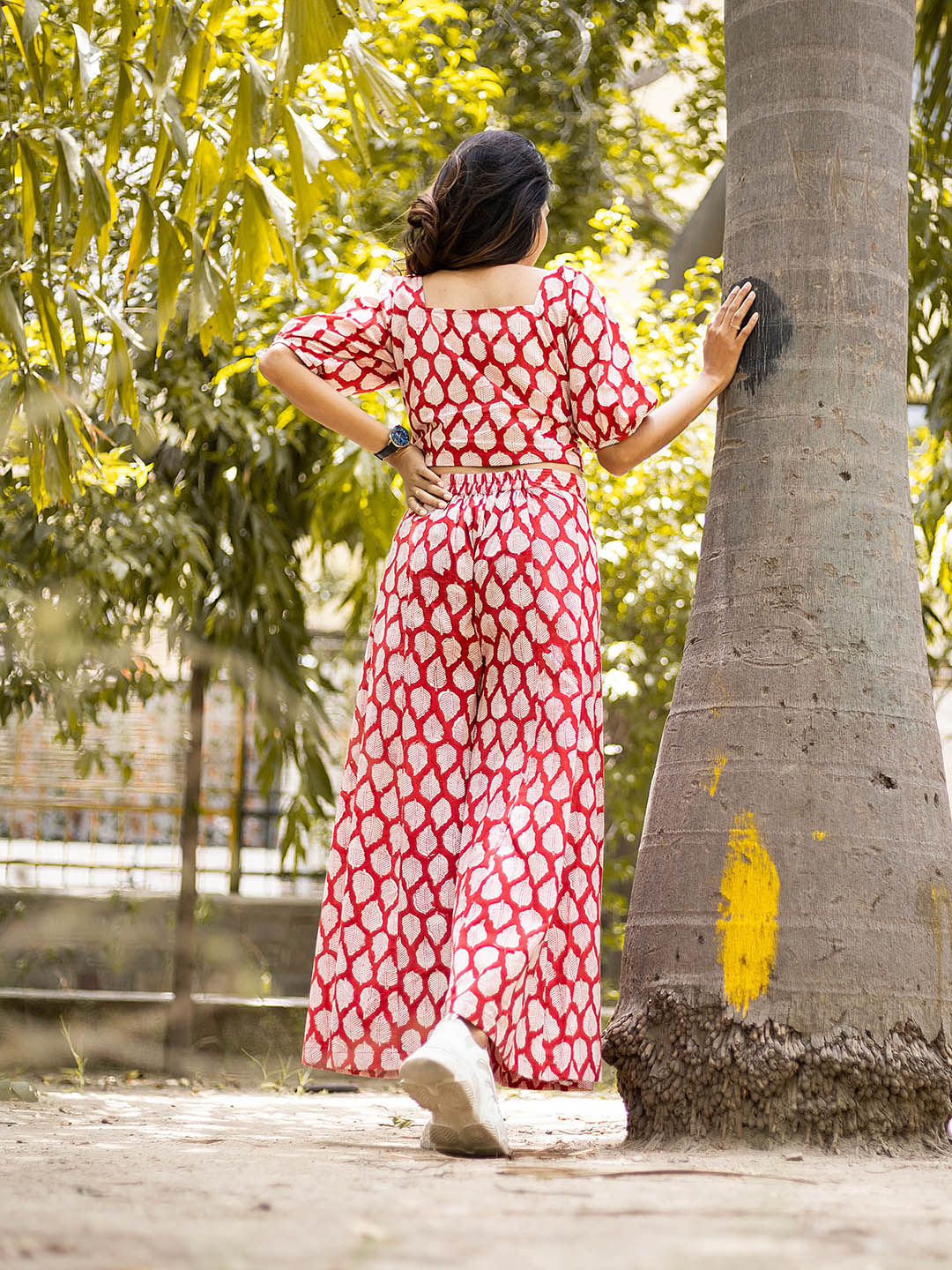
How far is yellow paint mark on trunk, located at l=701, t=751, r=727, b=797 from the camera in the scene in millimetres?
2559

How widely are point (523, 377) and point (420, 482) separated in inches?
11.1

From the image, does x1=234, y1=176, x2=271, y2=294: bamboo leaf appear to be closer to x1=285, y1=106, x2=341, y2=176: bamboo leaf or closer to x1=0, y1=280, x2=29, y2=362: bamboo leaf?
x1=285, y1=106, x2=341, y2=176: bamboo leaf

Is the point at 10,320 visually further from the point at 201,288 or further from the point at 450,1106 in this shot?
the point at 450,1106

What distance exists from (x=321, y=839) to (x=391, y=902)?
3.93 meters

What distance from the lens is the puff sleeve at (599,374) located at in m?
2.68

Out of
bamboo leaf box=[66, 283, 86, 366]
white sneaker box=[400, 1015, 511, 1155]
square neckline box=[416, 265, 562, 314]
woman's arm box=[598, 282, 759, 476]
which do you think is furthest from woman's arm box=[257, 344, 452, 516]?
white sneaker box=[400, 1015, 511, 1155]

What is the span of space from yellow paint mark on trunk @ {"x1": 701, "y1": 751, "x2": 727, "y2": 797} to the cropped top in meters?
0.63

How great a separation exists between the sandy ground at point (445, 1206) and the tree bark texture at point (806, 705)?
0.56 ft

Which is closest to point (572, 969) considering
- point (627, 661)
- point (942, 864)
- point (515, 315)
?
point (942, 864)

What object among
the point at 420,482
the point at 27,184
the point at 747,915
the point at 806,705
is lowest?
the point at 747,915

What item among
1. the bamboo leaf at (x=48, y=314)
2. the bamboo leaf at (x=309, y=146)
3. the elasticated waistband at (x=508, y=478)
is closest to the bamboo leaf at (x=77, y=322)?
the bamboo leaf at (x=48, y=314)

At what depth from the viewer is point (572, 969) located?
2.58 metres

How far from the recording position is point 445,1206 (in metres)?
1.73

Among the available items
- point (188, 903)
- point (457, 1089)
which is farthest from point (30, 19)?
point (188, 903)
